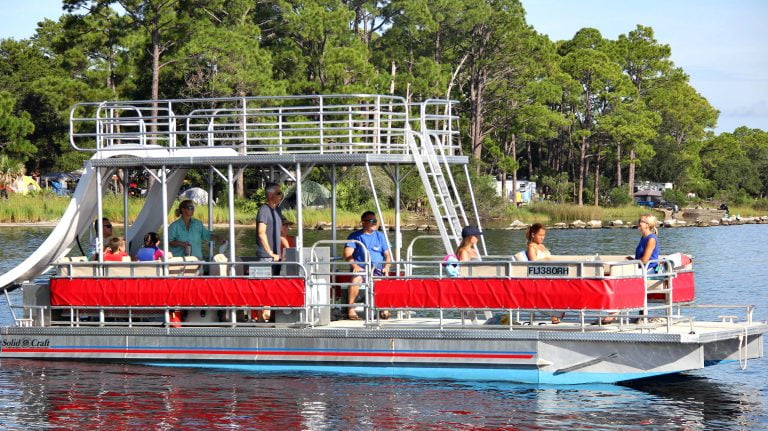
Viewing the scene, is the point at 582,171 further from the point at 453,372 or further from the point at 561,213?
the point at 453,372

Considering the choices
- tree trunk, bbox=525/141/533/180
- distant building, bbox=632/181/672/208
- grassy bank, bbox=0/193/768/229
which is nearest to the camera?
grassy bank, bbox=0/193/768/229

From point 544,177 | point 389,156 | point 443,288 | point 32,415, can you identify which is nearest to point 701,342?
point 443,288

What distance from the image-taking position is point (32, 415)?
13430mm

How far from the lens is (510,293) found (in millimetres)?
13875

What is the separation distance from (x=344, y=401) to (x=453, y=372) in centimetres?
149

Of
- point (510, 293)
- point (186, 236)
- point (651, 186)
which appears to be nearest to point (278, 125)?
point (186, 236)

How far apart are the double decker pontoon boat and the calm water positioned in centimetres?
25

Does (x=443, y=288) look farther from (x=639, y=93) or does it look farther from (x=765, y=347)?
(x=639, y=93)

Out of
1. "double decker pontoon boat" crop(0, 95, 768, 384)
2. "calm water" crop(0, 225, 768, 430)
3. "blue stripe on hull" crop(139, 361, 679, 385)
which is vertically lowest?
"calm water" crop(0, 225, 768, 430)

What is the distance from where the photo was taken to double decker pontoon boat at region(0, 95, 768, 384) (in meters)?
13.7

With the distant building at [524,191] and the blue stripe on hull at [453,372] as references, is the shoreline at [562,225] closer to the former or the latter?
the distant building at [524,191]

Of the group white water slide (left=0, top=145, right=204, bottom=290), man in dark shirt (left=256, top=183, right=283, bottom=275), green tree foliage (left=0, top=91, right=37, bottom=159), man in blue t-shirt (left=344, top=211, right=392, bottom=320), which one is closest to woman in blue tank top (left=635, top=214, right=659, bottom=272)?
man in blue t-shirt (left=344, top=211, right=392, bottom=320)

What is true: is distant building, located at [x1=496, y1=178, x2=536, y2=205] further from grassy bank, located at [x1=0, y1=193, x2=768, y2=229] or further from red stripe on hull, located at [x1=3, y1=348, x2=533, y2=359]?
red stripe on hull, located at [x1=3, y1=348, x2=533, y2=359]

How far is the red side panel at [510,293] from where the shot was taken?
13492mm
